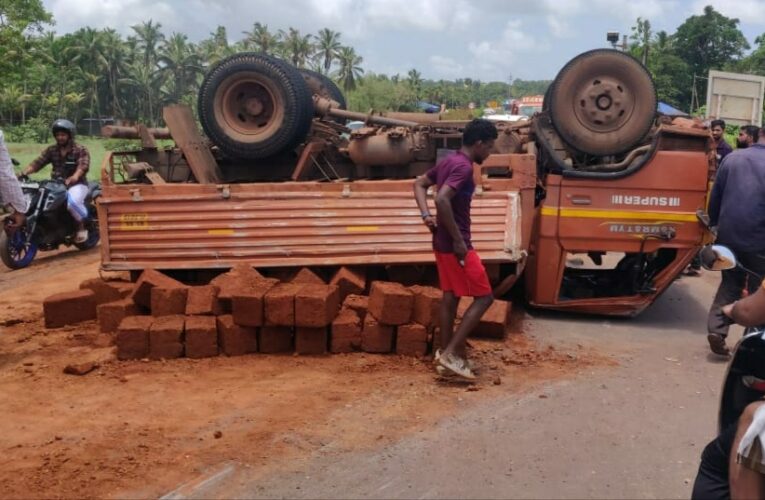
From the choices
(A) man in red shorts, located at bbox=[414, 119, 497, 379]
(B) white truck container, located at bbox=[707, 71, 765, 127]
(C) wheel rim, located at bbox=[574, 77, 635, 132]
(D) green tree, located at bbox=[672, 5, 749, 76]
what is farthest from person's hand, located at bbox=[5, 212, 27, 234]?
(D) green tree, located at bbox=[672, 5, 749, 76]

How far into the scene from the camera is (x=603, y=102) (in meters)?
6.57

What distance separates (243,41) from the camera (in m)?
71.4

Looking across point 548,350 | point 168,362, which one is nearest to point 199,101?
point 168,362

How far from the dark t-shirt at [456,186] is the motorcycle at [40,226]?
19.9 feet

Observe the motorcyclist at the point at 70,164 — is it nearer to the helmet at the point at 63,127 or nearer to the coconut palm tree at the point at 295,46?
the helmet at the point at 63,127

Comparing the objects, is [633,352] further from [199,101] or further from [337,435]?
[199,101]

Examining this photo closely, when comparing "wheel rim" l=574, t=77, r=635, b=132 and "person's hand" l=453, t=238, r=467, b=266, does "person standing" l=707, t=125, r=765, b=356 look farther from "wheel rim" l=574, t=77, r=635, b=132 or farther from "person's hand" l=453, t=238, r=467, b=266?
"person's hand" l=453, t=238, r=467, b=266

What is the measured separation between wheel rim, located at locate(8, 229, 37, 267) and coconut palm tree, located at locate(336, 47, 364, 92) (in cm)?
6736

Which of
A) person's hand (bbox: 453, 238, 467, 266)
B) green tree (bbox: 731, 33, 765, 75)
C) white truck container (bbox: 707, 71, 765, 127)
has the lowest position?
person's hand (bbox: 453, 238, 467, 266)

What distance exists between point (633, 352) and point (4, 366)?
4778 millimetres

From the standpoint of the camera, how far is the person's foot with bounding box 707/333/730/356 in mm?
5617

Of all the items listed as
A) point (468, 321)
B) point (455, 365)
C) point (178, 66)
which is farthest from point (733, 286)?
point (178, 66)

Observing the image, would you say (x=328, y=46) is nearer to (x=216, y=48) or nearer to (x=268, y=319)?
(x=216, y=48)

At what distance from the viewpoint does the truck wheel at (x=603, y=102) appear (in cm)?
653
